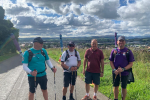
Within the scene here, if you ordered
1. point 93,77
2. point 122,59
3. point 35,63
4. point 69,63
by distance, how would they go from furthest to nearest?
1. point 93,77
2. point 69,63
3. point 122,59
4. point 35,63

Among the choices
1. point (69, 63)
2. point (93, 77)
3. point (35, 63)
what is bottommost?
point (93, 77)

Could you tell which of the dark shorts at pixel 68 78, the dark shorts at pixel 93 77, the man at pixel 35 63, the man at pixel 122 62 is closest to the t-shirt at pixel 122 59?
the man at pixel 122 62

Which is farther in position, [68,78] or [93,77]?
[93,77]

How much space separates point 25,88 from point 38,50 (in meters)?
3.17

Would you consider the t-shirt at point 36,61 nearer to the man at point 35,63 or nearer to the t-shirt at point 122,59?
the man at point 35,63

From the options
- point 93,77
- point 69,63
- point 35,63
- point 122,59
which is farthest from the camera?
point 93,77

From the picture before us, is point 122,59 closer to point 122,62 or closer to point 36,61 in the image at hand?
point 122,62

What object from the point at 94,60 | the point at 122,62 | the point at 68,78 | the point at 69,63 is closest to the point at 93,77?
the point at 94,60

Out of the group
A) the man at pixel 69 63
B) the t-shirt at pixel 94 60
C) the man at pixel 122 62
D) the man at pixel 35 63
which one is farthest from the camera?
the t-shirt at pixel 94 60

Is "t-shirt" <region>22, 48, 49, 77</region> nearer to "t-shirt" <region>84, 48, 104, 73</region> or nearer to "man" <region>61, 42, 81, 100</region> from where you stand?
"man" <region>61, 42, 81, 100</region>

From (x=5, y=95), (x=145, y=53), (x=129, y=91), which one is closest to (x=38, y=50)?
(x=5, y=95)

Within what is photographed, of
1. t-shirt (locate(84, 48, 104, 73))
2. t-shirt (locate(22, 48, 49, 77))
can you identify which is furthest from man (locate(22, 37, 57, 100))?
t-shirt (locate(84, 48, 104, 73))

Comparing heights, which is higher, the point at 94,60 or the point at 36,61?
the point at 36,61

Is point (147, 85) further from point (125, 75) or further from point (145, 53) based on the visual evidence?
point (145, 53)
